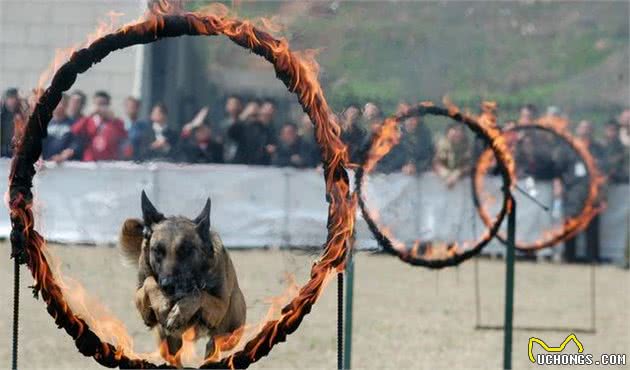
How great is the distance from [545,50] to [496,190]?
26.5 meters

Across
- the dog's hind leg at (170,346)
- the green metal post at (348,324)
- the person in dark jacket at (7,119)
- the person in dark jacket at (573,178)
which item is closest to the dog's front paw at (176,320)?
the dog's hind leg at (170,346)

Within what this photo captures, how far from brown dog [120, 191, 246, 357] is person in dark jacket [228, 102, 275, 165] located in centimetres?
1299

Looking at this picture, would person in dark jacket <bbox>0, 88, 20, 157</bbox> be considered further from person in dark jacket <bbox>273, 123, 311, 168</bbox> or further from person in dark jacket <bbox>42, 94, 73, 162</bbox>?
person in dark jacket <bbox>273, 123, 311, 168</bbox>

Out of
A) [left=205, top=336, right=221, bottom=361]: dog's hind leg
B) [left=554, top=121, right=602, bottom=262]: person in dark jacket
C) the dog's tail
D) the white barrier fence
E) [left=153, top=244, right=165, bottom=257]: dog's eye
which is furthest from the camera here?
[left=554, top=121, right=602, bottom=262]: person in dark jacket

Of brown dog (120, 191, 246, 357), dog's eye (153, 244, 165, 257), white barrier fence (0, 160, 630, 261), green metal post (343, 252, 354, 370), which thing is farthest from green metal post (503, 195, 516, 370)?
white barrier fence (0, 160, 630, 261)

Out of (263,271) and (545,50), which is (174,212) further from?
(545,50)

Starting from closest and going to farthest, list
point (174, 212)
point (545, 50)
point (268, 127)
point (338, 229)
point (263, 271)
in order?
point (338, 229) → point (174, 212) → point (263, 271) → point (268, 127) → point (545, 50)

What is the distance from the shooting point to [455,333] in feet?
52.0

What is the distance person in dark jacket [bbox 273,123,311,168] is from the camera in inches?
904

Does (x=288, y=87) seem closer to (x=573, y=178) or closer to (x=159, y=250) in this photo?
(x=159, y=250)

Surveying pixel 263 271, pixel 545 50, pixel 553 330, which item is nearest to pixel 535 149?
pixel 553 330

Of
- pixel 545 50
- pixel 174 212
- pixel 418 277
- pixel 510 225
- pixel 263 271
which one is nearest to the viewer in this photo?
pixel 174 212

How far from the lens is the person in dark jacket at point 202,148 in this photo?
74.6 ft

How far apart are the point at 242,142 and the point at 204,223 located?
543 inches
